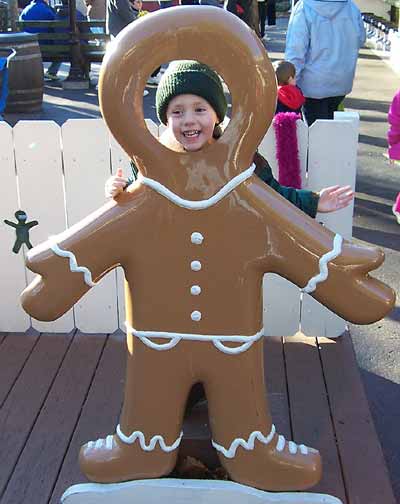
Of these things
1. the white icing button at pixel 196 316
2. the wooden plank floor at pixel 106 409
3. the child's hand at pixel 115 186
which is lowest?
the wooden plank floor at pixel 106 409

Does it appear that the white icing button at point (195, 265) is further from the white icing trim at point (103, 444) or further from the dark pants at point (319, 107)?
the dark pants at point (319, 107)

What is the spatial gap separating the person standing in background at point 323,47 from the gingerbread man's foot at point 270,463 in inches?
147

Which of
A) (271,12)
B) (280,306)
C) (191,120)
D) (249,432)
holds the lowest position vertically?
(271,12)

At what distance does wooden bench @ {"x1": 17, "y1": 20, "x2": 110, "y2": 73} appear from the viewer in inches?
435

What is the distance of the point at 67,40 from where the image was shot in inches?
462

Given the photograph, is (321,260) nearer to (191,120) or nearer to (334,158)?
(191,120)

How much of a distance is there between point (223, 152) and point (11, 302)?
75.7 inches

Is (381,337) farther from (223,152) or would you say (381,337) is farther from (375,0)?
(375,0)

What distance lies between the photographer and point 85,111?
901 cm

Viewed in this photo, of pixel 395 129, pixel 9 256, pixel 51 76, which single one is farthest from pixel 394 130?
pixel 51 76

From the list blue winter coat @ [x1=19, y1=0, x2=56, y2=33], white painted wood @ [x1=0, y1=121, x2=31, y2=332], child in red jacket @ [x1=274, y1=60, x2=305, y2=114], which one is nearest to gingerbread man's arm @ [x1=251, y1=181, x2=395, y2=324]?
white painted wood @ [x1=0, y1=121, x2=31, y2=332]

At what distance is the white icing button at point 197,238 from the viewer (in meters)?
2.10

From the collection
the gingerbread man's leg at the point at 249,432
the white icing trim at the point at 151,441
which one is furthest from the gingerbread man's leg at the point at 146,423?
the gingerbread man's leg at the point at 249,432

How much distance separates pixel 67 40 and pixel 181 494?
415 inches
